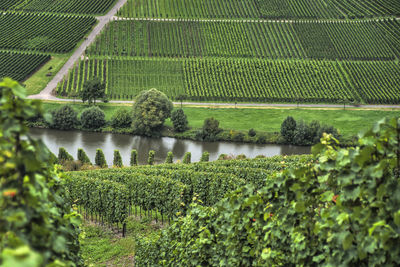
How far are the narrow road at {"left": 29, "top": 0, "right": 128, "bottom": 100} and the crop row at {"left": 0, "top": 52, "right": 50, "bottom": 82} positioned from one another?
5261 millimetres

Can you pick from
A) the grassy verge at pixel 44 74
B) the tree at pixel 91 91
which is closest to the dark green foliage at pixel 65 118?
the tree at pixel 91 91

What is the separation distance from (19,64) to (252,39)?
49683 millimetres

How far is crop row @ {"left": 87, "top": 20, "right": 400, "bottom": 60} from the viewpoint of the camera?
370ft

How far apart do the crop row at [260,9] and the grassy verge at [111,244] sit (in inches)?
3862

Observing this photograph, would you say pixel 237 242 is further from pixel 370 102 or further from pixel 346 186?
pixel 370 102

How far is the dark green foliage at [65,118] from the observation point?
81.8 m

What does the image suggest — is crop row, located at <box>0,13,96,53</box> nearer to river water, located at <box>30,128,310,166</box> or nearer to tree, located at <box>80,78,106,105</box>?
tree, located at <box>80,78,106,105</box>

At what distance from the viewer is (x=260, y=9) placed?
131m

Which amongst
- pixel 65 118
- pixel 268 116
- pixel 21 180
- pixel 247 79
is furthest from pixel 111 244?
pixel 247 79

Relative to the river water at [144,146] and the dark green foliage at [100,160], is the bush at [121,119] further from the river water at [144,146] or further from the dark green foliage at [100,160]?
the dark green foliage at [100,160]

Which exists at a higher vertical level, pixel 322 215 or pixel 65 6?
pixel 65 6

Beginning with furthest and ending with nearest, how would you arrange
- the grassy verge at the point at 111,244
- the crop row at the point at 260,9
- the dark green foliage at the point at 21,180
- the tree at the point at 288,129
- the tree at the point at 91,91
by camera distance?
the crop row at the point at 260,9 < the tree at the point at 91,91 < the tree at the point at 288,129 < the grassy verge at the point at 111,244 < the dark green foliage at the point at 21,180

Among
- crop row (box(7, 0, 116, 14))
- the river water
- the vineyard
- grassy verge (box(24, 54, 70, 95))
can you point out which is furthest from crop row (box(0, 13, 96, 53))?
the vineyard

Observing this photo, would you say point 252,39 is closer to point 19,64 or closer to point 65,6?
point 65,6
